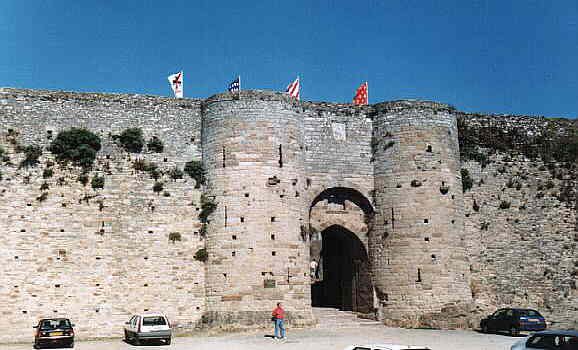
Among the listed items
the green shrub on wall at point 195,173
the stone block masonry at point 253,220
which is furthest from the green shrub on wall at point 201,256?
the green shrub on wall at point 195,173

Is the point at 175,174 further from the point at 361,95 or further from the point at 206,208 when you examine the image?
the point at 361,95

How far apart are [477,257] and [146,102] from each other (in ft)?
45.5

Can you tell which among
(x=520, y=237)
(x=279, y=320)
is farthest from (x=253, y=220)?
(x=520, y=237)

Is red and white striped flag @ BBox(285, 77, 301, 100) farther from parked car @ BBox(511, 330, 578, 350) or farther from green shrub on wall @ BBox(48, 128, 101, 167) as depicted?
parked car @ BBox(511, 330, 578, 350)

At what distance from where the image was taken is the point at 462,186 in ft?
96.5

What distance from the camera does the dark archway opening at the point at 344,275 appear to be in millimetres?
28234

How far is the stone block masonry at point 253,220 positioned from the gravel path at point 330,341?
1.35 m

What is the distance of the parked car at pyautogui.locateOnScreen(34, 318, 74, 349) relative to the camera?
2106 cm

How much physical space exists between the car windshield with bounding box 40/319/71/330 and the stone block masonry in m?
2.56

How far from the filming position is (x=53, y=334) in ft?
69.3

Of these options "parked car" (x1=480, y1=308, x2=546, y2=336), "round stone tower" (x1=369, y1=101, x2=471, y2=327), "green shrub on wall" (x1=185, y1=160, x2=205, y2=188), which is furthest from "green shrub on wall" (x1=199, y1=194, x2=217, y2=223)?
"parked car" (x1=480, y1=308, x2=546, y2=336)

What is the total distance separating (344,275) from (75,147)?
11548 mm

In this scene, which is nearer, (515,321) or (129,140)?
(515,321)

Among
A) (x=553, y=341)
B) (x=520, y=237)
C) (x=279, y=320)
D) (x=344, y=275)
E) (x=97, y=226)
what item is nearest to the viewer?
(x=553, y=341)
